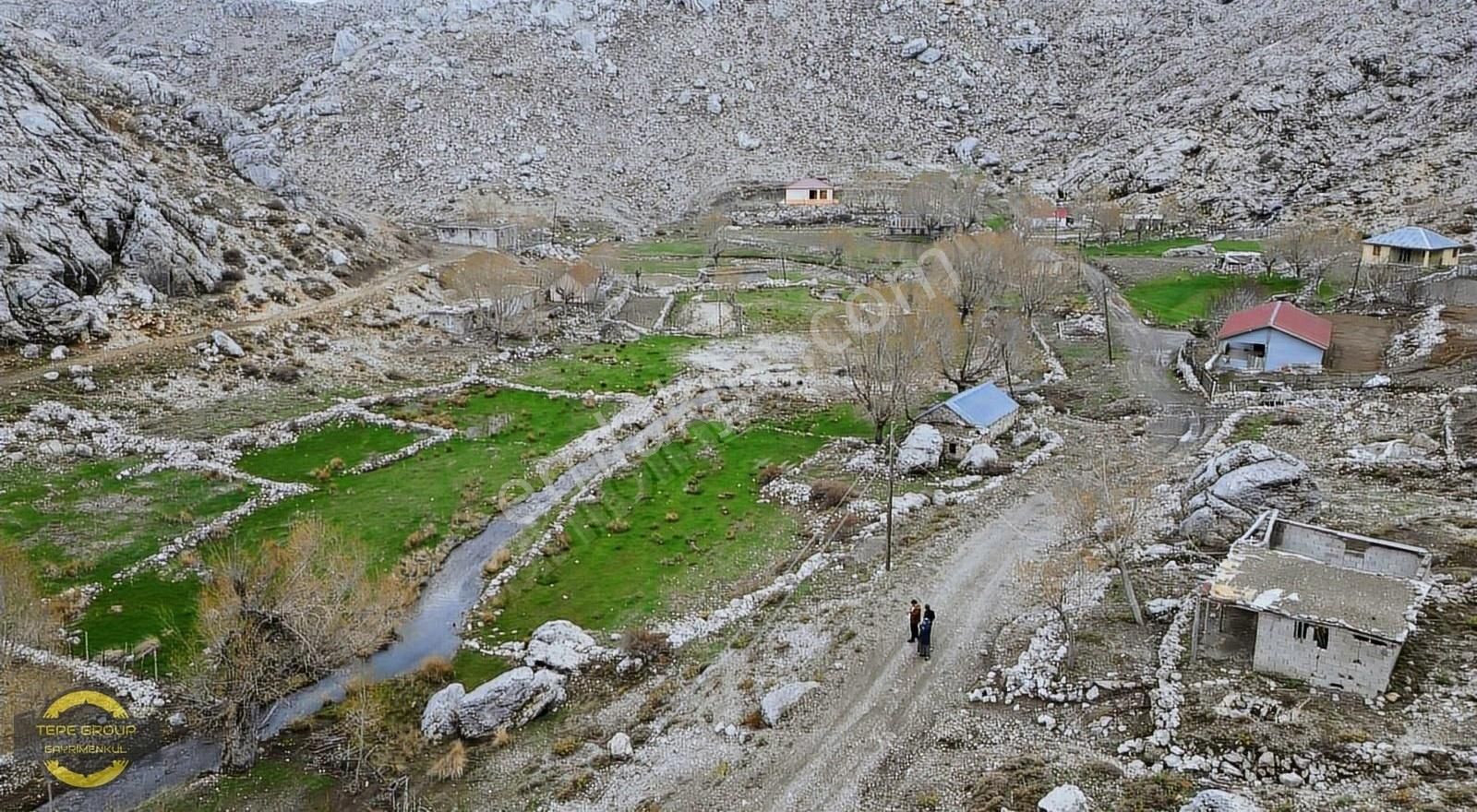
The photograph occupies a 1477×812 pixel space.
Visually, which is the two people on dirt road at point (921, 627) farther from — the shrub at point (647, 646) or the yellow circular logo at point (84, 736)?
the yellow circular logo at point (84, 736)

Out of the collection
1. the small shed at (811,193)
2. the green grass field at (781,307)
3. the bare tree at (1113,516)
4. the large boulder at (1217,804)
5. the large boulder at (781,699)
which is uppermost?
the small shed at (811,193)

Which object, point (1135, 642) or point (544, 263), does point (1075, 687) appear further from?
point (544, 263)

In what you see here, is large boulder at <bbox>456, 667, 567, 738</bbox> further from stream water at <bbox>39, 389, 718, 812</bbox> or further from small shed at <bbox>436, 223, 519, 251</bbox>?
small shed at <bbox>436, 223, 519, 251</bbox>

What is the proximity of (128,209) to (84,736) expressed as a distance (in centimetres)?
4315

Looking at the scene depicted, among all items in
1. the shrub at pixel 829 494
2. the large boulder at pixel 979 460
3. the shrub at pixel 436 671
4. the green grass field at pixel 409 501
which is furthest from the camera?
the large boulder at pixel 979 460

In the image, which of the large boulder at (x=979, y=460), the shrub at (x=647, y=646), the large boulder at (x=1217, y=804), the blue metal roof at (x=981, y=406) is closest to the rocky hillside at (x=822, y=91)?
the blue metal roof at (x=981, y=406)

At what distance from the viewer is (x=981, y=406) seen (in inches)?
1625

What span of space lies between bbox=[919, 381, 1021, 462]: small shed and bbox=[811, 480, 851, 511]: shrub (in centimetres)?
528

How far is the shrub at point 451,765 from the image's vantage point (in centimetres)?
2089

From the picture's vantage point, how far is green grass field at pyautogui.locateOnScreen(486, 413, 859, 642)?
96.2ft

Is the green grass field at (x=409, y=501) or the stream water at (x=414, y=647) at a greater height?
the green grass field at (x=409, y=501)

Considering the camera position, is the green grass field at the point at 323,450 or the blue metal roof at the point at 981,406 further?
the blue metal roof at the point at 981,406

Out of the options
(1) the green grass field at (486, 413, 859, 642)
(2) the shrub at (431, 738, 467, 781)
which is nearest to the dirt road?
(2) the shrub at (431, 738, 467, 781)

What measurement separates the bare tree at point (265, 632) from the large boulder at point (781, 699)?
1045cm
